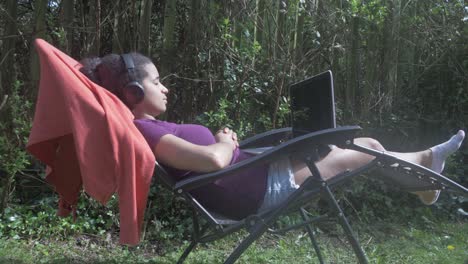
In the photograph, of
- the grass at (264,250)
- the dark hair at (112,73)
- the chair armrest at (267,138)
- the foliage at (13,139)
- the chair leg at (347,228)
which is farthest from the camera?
the foliage at (13,139)

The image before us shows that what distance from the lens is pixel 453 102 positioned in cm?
645

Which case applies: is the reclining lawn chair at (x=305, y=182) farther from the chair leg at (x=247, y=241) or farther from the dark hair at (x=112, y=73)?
the dark hair at (x=112, y=73)

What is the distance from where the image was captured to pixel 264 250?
3.49 metres

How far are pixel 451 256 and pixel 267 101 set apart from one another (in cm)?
198

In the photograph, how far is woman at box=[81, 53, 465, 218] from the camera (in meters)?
2.31

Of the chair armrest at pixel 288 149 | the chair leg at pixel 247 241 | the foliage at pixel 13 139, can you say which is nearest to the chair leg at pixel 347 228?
the chair armrest at pixel 288 149

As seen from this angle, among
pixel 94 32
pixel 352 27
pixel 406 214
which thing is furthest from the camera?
pixel 352 27

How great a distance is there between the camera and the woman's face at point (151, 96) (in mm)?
2500

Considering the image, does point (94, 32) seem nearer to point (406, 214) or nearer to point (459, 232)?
point (406, 214)

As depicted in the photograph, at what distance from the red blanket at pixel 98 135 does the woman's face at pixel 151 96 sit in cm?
31

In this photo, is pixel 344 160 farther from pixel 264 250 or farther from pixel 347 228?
pixel 264 250

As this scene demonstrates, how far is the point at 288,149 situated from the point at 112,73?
905 mm

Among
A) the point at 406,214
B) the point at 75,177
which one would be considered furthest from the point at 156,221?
the point at 406,214

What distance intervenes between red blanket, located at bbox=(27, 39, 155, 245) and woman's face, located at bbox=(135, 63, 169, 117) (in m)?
0.31
